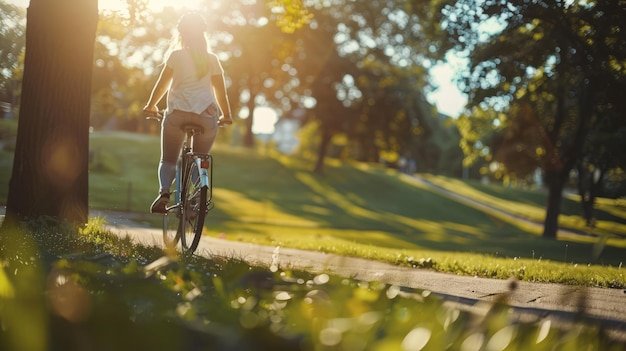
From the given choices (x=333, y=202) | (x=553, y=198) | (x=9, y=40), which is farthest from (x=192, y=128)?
(x=333, y=202)

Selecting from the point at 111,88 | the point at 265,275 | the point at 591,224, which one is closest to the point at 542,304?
the point at 265,275

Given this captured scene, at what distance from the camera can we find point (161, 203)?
21.8 ft

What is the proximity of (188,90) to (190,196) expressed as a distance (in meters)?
1.03

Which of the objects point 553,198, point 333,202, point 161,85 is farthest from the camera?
point 333,202

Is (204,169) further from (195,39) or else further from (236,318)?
(236,318)

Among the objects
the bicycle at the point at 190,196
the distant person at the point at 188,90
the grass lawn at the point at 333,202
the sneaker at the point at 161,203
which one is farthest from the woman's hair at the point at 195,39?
the grass lawn at the point at 333,202

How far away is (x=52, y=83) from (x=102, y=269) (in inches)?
177

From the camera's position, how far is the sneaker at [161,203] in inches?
261

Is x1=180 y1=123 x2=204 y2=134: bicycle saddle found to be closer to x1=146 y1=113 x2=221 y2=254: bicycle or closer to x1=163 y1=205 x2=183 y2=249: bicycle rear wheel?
x1=146 y1=113 x2=221 y2=254: bicycle

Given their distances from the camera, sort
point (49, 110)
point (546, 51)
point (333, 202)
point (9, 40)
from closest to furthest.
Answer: point (49, 110) < point (9, 40) < point (546, 51) < point (333, 202)

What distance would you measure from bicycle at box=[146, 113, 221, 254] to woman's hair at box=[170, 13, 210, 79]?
22.9 inches

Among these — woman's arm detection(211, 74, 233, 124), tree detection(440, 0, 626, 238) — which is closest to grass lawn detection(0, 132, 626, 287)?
tree detection(440, 0, 626, 238)

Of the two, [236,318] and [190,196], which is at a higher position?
[236,318]

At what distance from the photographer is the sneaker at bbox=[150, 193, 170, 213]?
664 centimetres
